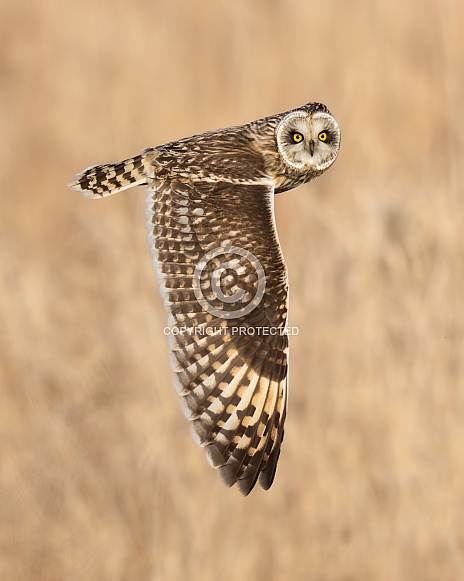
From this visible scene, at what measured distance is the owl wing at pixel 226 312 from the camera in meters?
3.10

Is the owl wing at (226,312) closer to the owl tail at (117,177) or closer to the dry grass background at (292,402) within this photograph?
the owl tail at (117,177)

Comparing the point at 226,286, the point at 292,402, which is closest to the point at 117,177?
the point at 226,286

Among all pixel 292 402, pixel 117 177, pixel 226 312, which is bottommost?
pixel 292 402

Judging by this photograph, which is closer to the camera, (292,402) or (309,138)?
(309,138)

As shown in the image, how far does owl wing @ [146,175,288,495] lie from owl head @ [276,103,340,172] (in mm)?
157

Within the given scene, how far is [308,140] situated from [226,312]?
0.53 meters

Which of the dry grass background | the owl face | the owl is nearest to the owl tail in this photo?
the owl

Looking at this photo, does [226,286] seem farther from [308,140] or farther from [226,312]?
[308,140]

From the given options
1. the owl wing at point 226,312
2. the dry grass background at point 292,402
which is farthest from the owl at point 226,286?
the dry grass background at point 292,402

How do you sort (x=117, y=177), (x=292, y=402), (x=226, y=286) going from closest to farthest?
(x=226, y=286) < (x=117, y=177) < (x=292, y=402)

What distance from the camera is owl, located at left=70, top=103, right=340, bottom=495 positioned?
310 cm

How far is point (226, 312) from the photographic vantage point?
3.15 meters

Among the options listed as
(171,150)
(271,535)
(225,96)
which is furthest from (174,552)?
(225,96)

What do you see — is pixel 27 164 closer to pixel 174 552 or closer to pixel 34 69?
pixel 34 69
